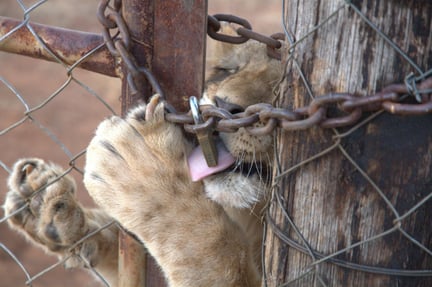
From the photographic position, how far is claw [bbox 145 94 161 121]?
145cm

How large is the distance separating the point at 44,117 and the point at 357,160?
5177 mm

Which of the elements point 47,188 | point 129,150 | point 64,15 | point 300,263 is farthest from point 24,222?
point 64,15

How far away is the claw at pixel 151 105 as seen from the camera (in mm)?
1450

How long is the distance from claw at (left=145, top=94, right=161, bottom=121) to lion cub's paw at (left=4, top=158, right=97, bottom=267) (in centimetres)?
68

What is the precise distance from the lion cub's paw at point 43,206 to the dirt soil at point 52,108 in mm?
1989

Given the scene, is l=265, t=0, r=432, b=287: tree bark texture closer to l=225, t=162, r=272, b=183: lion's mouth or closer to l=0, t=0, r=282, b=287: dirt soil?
l=225, t=162, r=272, b=183: lion's mouth

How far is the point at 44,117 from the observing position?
5957 millimetres

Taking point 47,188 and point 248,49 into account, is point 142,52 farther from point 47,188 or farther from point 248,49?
point 47,188

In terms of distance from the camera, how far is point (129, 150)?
1.56m

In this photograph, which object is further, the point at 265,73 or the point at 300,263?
the point at 265,73

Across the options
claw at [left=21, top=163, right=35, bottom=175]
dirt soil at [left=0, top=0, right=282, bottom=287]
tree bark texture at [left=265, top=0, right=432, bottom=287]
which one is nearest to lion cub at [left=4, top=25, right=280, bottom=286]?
tree bark texture at [left=265, top=0, right=432, bottom=287]

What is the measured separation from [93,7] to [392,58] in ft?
23.4

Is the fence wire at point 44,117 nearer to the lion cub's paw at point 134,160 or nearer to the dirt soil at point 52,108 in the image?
the dirt soil at point 52,108

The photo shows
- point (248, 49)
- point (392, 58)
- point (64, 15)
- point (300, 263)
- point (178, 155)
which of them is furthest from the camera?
point (64, 15)
